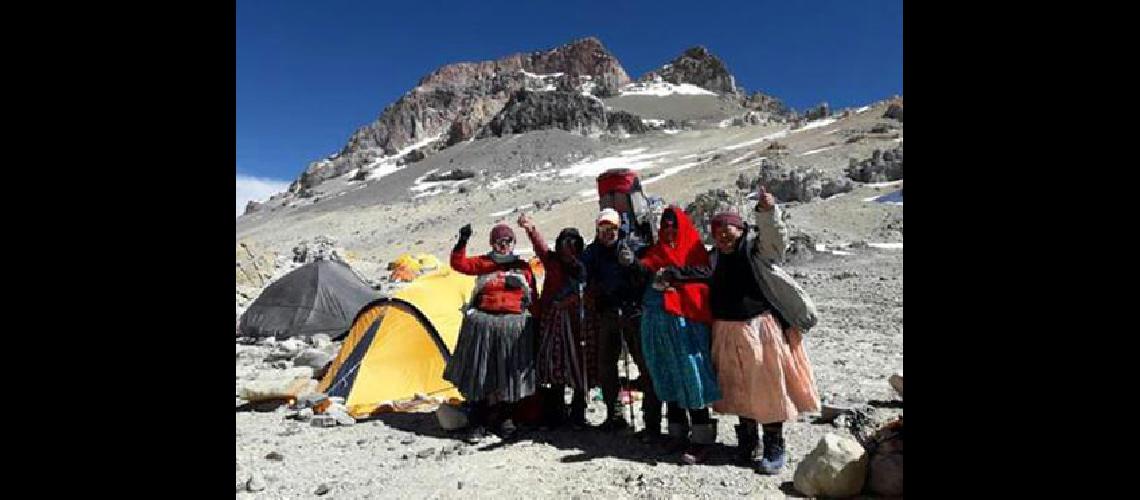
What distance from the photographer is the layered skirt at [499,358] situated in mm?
4652

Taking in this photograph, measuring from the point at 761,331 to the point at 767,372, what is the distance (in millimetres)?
224

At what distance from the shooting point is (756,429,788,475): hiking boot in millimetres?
3697

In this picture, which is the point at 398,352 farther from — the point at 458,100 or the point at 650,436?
the point at 458,100

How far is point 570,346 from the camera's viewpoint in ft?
15.1

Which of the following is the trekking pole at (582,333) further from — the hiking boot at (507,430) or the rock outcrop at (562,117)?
the rock outcrop at (562,117)

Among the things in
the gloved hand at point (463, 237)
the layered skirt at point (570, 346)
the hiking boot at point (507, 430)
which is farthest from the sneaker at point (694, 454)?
the gloved hand at point (463, 237)

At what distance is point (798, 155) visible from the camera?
3578cm

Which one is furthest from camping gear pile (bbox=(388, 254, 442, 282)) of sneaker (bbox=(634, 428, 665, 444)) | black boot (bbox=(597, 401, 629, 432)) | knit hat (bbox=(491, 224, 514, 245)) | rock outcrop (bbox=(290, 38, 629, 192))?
rock outcrop (bbox=(290, 38, 629, 192))

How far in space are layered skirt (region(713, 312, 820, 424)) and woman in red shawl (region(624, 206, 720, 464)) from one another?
0.18m

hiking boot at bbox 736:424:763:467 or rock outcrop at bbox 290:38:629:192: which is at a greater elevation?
rock outcrop at bbox 290:38:629:192

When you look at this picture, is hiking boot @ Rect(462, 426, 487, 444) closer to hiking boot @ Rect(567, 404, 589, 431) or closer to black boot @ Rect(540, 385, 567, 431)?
black boot @ Rect(540, 385, 567, 431)

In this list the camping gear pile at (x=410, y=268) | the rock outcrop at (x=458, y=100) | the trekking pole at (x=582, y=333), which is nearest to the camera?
the trekking pole at (x=582, y=333)
